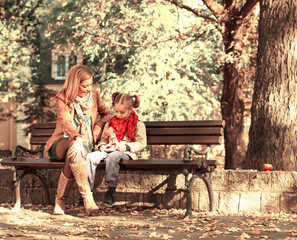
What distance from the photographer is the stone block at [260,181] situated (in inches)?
300

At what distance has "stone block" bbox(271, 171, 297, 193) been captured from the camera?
756cm

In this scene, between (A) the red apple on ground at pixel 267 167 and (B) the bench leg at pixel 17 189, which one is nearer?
(B) the bench leg at pixel 17 189

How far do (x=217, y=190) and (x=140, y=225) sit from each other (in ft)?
5.13

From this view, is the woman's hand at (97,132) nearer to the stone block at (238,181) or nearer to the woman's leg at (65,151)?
the woman's leg at (65,151)

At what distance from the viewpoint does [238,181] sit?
7707 mm

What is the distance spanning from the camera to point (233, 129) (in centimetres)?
1406

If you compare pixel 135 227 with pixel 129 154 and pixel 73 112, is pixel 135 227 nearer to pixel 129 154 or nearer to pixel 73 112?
pixel 129 154

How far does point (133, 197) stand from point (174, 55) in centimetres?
1441

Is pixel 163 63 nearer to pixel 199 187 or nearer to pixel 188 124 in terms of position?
pixel 188 124

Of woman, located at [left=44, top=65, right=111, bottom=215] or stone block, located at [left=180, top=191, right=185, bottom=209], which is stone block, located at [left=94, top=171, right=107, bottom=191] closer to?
woman, located at [left=44, top=65, right=111, bottom=215]

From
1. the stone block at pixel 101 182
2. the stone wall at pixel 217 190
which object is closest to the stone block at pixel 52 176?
the stone wall at pixel 217 190

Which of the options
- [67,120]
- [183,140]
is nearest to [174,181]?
[183,140]

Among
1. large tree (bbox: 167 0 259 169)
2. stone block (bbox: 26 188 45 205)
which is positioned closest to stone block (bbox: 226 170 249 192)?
stone block (bbox: 26 188 45 205)

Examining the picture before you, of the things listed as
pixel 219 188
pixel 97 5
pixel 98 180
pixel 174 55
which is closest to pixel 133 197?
pixel 98 180
